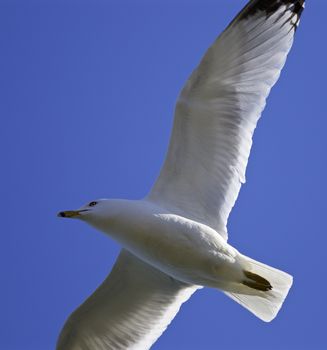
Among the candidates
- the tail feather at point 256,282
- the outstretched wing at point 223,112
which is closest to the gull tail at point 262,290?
the tail feather at point 256,282

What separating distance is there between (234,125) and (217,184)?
1.95ft

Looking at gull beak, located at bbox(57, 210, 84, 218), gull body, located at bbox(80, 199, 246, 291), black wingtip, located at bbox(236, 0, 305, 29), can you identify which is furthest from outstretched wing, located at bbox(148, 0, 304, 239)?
gull beak, located at bbox(57, 210, 84, 218)

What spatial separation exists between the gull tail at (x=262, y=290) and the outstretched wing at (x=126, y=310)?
0.70m

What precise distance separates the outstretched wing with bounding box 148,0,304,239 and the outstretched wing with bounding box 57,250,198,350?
79 cm

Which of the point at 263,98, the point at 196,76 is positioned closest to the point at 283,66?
the point at 263,98

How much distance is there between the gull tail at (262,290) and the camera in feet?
23.2

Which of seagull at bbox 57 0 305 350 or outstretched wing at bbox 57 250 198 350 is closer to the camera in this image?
seagull at bbox 57 0 305 350

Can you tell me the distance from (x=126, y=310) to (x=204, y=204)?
4.51 feet

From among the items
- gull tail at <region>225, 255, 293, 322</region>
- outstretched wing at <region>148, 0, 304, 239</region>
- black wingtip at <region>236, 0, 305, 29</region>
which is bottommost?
gull tail at <region>225, 255, 293, 322</region>

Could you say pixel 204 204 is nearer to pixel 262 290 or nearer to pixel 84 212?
pixel 262 290

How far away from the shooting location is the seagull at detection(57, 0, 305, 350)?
704 cm

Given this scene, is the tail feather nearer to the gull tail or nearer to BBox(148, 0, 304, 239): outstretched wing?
the gull tail

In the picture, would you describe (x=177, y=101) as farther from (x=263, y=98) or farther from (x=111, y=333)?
(x=111, y=333)

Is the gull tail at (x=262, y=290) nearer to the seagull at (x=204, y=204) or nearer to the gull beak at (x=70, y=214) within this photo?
the seagull at (x=204, y=204)
